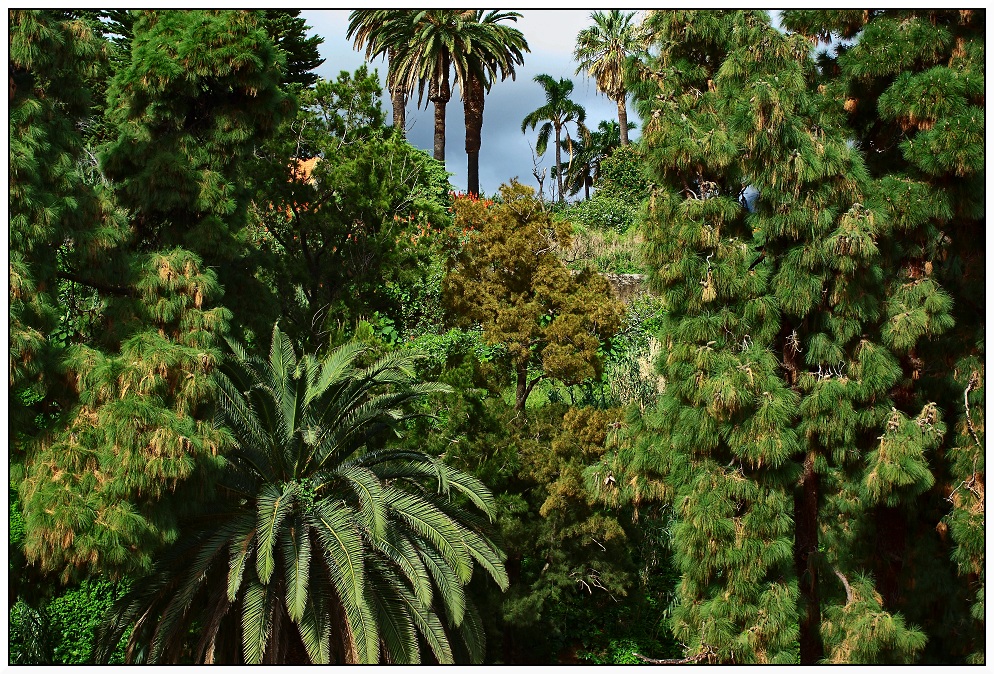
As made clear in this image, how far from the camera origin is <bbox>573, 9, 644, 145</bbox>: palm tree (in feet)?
86.8

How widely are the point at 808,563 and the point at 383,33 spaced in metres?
16.8

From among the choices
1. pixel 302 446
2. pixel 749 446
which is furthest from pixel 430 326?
pixel 749 446

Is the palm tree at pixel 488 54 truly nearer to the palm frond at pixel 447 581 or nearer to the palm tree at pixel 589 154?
the palm tree at pixel 589 154

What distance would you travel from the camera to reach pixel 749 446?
7633 millimetres

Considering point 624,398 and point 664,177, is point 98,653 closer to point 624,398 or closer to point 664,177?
point 664,177

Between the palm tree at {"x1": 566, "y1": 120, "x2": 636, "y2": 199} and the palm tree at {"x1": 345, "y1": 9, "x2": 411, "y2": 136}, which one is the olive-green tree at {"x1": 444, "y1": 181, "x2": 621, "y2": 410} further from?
the palm tree at {"x1": 566, "y1": 120, "x2": 636, "y2": 199}

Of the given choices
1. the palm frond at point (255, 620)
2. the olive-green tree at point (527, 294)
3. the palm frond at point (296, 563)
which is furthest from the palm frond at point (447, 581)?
the olive-green tree at point (527, 294)

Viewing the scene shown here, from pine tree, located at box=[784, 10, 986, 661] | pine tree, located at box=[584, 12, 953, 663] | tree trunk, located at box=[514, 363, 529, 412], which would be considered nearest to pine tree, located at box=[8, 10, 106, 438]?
pine tree, located at box=[584, 12, 953, 663]

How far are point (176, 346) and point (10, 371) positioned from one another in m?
1.39

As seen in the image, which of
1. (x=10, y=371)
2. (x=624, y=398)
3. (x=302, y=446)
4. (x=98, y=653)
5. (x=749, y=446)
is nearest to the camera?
(x=10, y=371)

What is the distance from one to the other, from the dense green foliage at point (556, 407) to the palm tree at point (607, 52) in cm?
1725

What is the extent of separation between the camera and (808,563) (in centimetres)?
859

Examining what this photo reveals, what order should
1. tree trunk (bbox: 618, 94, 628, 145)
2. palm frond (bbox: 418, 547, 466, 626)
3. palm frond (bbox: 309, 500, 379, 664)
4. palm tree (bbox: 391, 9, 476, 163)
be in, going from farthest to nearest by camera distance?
1. tree trunk (bbox: 618, 94, 628, 145)
2. palm tree (bbox: 391, 9, 476, 163)
3. palm frond (bbox: 418, 547, 466, 626)
4. palm frond (bbox: 309, 500, 379, 664)

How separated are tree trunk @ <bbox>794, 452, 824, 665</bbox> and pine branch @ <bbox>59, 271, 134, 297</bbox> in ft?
22.0
